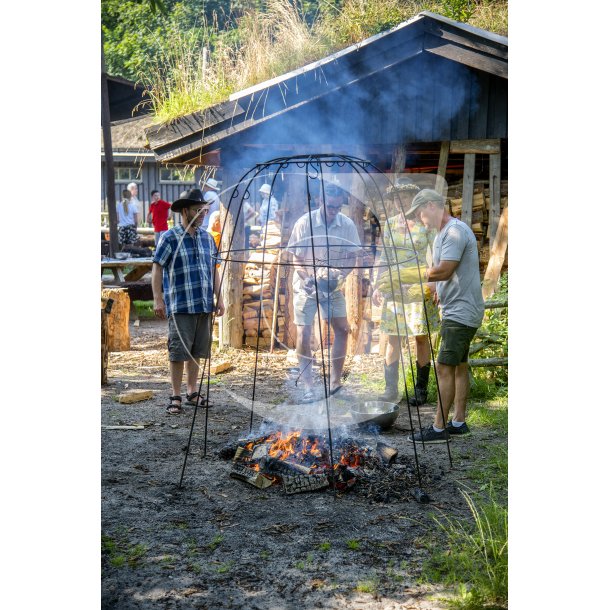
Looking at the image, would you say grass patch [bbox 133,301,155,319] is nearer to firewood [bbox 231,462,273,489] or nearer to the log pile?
the log pile

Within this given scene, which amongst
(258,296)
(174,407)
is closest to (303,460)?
(174,407)

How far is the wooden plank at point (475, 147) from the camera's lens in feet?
22.5

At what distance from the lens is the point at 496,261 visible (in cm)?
694

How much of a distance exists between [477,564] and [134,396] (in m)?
3.73

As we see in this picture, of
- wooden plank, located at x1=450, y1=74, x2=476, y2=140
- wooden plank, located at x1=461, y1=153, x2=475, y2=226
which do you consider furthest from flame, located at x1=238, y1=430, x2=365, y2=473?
wooden plank, located at x1=450, y1=74, x2=476, y2=140

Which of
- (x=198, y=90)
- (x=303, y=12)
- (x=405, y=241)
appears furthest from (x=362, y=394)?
(x=303, y=12)

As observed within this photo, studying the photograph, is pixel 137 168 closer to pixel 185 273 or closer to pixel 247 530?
pixel 185 273

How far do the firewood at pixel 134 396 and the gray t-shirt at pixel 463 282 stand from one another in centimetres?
279

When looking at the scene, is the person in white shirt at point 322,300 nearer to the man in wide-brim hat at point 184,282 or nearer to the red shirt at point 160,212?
the man in wide-brim hat at point 184,282

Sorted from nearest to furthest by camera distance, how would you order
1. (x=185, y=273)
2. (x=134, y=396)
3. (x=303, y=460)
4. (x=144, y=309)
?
(x=303, y=460), (x=185, y=273), (x=134, y=396), (x=144, y=309)

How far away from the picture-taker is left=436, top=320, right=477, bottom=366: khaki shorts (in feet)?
15.2
